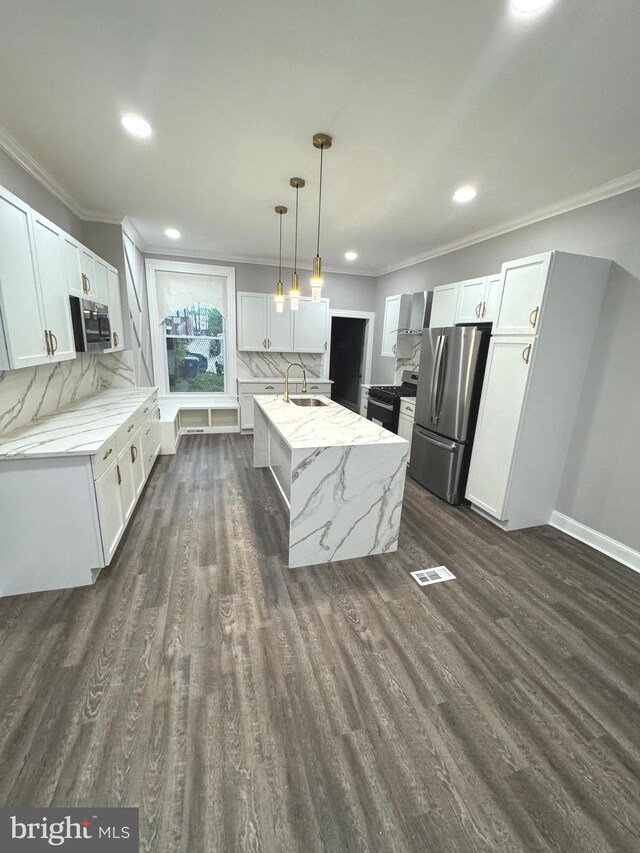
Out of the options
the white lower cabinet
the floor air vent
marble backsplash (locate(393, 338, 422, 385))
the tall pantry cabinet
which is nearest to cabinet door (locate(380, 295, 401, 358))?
marble backsplash (locate(393, 338, 422, 385))

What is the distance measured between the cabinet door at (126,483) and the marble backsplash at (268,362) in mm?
3099

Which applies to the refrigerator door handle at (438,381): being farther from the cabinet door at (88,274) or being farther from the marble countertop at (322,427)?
the cabinet door at (88,274)

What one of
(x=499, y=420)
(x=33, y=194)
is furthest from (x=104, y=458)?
(x=499, y=420)

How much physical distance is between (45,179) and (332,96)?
8.51 feet

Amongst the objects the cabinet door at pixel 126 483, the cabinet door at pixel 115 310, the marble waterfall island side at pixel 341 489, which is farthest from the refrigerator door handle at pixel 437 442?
the cabinet door at pixel 115 310

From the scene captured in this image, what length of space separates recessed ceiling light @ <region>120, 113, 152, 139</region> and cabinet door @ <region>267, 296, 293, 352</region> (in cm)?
320

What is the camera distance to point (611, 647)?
1921mm

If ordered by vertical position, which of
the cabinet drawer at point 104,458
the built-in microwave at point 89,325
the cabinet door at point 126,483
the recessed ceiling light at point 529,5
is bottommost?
the cabinet door at point 126,483

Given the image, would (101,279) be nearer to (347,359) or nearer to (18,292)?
(18,292)

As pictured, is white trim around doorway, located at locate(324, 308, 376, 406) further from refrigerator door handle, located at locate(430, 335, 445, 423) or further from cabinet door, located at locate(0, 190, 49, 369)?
cabinet door, located at locate(0, 190, 49, 369)

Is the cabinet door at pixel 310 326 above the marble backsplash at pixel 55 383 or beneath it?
above

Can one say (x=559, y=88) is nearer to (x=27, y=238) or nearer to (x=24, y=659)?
(x=27, y=238)

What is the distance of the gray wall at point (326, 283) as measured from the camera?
5430mm

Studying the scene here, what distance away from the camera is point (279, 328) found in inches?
219
